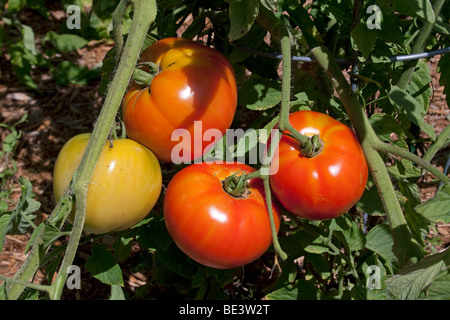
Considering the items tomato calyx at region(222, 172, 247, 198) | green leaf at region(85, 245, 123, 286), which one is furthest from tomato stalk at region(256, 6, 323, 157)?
green leaf at region(85, 245, 123, 286)

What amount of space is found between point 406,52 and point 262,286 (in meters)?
0.83

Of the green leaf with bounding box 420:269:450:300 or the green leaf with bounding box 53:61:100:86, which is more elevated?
the green leaf with bounding box 420:269:450:300

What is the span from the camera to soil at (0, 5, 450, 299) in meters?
1.74

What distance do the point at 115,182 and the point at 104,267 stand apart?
0.26 m

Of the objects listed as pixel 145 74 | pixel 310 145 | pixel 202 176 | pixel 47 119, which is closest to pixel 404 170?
pixel 310 145

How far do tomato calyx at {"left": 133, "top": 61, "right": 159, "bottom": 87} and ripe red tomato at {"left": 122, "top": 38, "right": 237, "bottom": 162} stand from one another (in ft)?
0.04

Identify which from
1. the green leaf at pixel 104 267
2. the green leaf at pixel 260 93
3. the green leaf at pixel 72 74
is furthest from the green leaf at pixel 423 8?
the green leaf at pixel 72 74

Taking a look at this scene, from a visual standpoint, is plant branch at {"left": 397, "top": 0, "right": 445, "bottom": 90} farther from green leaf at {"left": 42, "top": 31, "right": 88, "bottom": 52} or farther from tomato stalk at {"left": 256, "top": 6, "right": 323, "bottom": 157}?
green leaf at {"left": 42, "top": 31, "right": 88, "bottom": 52}

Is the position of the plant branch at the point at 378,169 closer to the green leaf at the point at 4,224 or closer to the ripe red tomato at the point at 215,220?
the ripe red tomato at the point at 215,220

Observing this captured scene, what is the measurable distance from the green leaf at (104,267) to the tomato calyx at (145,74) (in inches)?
14.6

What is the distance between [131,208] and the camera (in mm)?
937

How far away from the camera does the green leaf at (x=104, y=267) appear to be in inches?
41.7

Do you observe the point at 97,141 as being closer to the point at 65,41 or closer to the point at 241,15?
the point at 241,15
